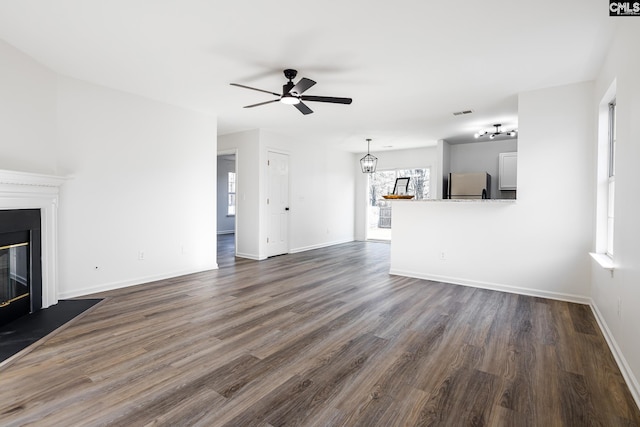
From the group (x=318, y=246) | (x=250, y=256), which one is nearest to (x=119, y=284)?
(x=250, y=256)

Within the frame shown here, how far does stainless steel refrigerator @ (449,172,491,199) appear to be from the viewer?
250 inches

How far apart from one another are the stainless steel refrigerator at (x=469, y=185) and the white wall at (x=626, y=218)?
3605 millimetres

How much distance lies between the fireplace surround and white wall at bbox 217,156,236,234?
7043 millimetres

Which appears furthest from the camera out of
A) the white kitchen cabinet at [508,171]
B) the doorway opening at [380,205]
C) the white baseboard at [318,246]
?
the doorway opening at [380,205]

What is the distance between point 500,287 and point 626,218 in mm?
2252

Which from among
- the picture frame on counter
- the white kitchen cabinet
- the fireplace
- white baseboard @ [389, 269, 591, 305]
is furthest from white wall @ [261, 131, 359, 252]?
the white kitchen cabinet

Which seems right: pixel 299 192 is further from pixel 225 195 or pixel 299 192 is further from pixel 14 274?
pixel 14 274

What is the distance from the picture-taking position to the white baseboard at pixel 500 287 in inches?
150

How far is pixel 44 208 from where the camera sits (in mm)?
3314

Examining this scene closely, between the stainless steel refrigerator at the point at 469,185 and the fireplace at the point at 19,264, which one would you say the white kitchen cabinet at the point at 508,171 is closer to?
Result: the stainless steel refrigerator at the point at 469,185

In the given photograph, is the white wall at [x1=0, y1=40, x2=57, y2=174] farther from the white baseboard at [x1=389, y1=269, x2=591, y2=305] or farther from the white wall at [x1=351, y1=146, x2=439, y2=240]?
the white wall at [x1=351, y1=146, x2=439, y2=240]

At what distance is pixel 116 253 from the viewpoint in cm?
416

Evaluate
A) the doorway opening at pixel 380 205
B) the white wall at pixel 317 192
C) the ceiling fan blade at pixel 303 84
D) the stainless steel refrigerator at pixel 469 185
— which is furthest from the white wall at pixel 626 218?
the doorway opening at pixel 380 205

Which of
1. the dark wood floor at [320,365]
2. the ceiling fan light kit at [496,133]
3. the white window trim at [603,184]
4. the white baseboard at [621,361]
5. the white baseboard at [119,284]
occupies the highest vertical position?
the ceiling fan light kit at [496,133]
